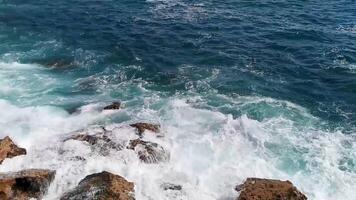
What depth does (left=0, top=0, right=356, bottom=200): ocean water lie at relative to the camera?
27.2 metres

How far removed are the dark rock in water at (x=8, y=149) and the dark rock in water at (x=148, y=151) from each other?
5976 mm

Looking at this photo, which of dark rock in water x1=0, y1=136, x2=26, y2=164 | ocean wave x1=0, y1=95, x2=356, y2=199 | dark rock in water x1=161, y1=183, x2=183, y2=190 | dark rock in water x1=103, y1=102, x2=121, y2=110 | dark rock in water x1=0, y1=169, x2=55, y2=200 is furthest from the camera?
dark rock in water x1=103, y1=102, x2=121, y2=110

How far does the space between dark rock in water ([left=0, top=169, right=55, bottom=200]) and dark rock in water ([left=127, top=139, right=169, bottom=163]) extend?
553 centimetres

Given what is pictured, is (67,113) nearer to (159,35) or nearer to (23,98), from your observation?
(23,98)

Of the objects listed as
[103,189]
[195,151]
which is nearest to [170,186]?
[103,189]

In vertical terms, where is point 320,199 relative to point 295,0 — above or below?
below

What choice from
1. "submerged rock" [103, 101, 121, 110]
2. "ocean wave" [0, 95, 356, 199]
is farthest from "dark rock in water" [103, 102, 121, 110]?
"ocean wave" [0, 95, 356, 199]

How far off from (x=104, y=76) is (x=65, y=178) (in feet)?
47.8

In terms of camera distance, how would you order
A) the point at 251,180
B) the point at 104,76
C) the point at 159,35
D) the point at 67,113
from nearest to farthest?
the point at 251,180 < the point at 67,113 < the point at 104,76 < the point at 159,35

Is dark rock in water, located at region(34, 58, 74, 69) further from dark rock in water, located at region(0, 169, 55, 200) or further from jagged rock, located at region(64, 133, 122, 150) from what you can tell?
dark rock in water, located at region(0, 169, 55, 200)

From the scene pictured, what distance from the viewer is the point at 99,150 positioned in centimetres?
2759

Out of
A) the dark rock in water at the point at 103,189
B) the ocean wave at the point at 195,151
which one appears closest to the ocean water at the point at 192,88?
the ocean wave at the point at 195,151

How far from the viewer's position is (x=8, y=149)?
2686 centimetres

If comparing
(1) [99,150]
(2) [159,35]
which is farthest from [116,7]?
(1) [99,150]
